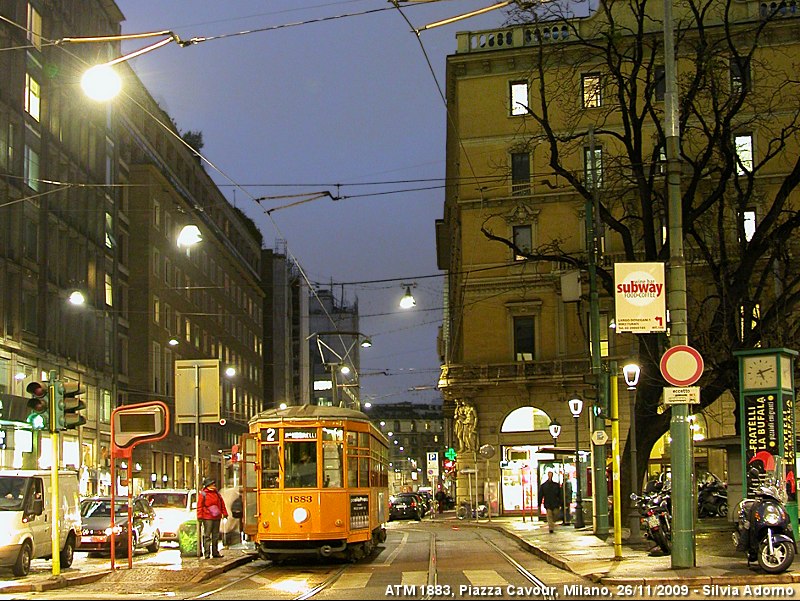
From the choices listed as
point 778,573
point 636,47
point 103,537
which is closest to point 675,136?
point 778,573

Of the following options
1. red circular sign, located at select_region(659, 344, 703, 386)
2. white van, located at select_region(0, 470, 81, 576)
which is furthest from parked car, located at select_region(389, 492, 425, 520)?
red circular sign, located at select_region(659, 344, 703, 386)

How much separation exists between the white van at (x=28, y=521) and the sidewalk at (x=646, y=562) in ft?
30.3

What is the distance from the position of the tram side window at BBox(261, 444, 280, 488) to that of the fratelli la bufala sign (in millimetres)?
7347

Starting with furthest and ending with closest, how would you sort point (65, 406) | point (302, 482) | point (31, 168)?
point (31, 168) < point (302, 482) < point (65, 406)

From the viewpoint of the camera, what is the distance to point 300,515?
21.2 m

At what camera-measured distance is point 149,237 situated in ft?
220

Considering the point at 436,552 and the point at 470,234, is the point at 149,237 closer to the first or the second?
the point at 470,234

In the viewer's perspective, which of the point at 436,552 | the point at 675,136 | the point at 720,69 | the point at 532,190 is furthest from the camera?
the point at 532,190

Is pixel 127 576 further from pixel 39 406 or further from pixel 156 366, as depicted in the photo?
pixel 156 366

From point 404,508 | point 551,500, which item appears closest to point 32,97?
point 404,508

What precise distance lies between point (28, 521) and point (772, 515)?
1243 centimetres

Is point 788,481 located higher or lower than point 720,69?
lower

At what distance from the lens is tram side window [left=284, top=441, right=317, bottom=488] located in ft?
70.4

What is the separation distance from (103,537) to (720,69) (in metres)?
18.5
